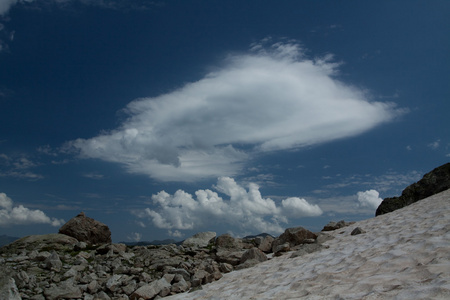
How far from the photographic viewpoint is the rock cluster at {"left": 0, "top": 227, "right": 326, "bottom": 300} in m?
11.9

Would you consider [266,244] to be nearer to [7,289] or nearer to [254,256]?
[254,256]

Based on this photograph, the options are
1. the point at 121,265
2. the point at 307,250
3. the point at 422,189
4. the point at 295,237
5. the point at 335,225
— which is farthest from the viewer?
the point at 422,189

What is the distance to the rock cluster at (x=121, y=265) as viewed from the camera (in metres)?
11.9

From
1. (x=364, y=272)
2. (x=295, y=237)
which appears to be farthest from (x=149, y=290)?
(x=295, y=237)

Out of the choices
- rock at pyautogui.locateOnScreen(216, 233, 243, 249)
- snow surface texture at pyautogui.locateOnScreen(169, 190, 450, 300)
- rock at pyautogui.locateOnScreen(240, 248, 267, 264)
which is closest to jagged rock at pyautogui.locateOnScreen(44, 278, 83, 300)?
snow surface texture at pyautogui.locateOnScreen(169, 190, 450, 300)

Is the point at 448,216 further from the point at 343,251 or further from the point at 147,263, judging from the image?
the point at 147,263

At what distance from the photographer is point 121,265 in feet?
48.6

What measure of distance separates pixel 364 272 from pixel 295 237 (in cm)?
889

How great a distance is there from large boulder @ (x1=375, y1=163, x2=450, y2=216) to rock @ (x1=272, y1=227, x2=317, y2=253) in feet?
34.1

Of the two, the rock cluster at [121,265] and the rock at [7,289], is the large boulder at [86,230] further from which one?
the rock at [7,289]

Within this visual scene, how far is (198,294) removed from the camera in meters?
10.6

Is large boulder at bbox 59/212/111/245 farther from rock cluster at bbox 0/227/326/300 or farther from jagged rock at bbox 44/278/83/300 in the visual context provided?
jagged rock at bbox 44/278/83/300

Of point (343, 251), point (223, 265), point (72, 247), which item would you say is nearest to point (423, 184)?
point (343, 251)

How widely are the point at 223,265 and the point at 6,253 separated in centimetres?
1221
